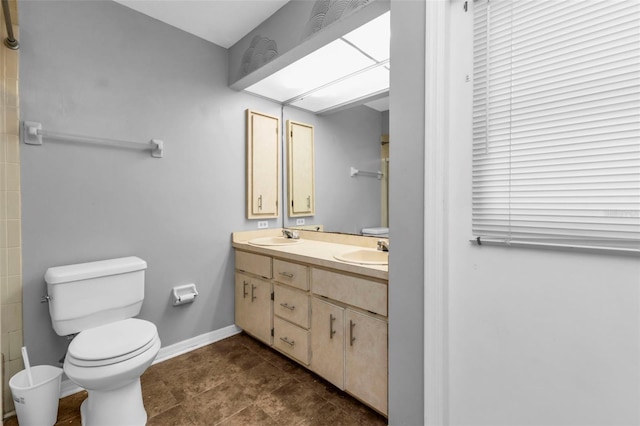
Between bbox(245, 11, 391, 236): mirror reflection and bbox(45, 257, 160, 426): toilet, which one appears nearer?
bbox(45, 257, 160, 426): toilet

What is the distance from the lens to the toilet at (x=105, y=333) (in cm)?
130

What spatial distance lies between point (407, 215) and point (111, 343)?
1559 millimetres

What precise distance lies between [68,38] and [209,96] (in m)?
0.86

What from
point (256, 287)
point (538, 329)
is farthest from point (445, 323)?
point (256, 287)

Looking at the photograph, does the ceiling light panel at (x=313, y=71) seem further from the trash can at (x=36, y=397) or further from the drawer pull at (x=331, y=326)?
the trash can at (x=36, y=397)

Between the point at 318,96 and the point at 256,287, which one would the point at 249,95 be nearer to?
the point at 318,96

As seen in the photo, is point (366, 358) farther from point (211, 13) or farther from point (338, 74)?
point (211, 13)

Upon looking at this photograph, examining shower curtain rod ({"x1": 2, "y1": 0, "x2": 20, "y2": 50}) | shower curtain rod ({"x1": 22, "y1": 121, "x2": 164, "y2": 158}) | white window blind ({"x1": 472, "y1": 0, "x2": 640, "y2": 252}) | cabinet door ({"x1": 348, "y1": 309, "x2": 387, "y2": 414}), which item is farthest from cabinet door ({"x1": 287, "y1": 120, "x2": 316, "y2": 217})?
shower curtain rod ({"x1": 2, "y1": 0, "x2": 20, "y2": 50})

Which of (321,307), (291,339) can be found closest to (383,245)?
(321,307)

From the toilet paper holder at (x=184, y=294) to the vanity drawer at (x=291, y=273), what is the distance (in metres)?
0.69

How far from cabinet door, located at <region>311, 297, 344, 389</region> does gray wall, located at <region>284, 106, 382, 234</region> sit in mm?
676

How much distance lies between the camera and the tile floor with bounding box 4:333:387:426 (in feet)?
4.93

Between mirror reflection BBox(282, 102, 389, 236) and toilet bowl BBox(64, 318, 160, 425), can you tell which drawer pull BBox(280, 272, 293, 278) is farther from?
toilet bowl BBox(64, 318, 160, 425)

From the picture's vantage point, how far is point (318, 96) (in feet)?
7.77
